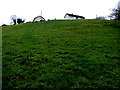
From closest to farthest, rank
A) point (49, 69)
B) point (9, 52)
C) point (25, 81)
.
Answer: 1. point (25, 81)
2. point (49, 69)
3. point (9, 52)

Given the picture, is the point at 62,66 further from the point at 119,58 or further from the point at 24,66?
the point at 119,58

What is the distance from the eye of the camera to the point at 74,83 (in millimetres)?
11977

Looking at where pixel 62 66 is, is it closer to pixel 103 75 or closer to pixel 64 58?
pixel 64 58

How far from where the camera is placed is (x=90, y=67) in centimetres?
1500

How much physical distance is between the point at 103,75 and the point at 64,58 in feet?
20.0

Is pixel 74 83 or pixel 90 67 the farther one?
pixel 90 67

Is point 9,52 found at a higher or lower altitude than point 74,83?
higher

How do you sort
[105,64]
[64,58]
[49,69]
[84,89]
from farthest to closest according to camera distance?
1. [64,58]
2. [105,64]
3. [49,69]
4. [84,89]

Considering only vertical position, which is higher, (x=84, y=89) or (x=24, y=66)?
(x=24, y=66)

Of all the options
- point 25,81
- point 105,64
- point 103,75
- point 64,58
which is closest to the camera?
point 25,81

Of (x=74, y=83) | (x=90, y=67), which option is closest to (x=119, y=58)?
(x=90, y=67)

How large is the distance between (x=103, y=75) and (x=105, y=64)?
2982 millimetres

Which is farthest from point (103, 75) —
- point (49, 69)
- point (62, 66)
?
point (49, 69)

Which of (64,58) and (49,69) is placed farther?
(64,58)
